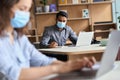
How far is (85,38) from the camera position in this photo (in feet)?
13.4

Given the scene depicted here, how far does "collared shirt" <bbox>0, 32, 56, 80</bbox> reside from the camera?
137 cm

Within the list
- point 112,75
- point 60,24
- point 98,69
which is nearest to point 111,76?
point 112,75

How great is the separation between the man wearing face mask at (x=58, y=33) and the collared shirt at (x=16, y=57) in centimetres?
286

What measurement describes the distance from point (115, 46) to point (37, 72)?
0.43 metres

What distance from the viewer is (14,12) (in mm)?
1485

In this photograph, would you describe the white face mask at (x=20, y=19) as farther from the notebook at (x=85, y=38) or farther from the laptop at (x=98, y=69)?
the notebook at (x=85, y=38)

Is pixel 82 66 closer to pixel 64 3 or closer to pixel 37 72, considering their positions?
pixel 37 72

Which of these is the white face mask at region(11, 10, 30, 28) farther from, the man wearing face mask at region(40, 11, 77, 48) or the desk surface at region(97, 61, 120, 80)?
the man wearing face mask at region(40, 11, 77, 48)

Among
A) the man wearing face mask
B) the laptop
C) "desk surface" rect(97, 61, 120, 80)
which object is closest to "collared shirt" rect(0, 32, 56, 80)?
the laptop

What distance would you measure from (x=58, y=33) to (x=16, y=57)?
3407mm

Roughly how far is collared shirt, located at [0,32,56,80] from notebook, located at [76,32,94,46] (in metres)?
2.24

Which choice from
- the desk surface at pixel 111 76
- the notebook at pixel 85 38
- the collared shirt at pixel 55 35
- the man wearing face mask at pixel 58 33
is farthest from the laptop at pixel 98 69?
the collared shirt at pixel 55 35

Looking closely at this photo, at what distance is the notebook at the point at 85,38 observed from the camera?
401 centimetres

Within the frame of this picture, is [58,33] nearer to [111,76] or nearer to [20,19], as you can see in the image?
[20,19]
